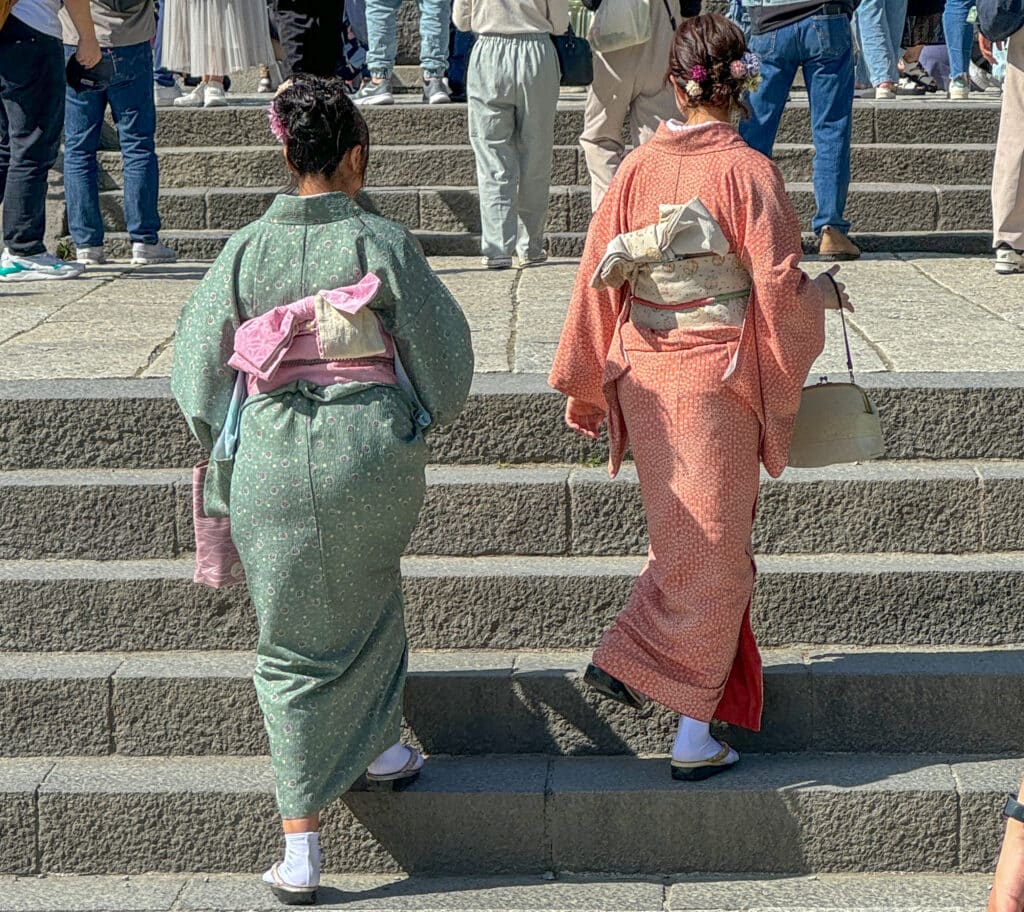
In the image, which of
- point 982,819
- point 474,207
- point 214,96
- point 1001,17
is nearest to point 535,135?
point 474,207

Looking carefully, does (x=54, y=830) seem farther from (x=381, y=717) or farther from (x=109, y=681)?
(x=381, y=717)

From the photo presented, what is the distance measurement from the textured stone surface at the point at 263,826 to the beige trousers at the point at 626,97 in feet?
12.6

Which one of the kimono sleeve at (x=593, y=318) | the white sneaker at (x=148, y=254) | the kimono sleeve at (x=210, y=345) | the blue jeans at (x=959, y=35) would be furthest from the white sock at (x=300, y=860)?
the blue jeans at (x=959, y=35)

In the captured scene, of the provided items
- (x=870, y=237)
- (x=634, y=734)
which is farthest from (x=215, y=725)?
(x=870, y=237)

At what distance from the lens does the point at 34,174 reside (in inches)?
272

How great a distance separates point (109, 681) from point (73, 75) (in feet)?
12.4

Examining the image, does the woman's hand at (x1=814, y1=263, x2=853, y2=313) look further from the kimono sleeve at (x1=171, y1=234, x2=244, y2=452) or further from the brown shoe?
the brown shoe

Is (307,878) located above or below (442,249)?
below

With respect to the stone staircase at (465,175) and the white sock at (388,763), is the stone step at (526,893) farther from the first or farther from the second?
the stone staircase at (465,175)

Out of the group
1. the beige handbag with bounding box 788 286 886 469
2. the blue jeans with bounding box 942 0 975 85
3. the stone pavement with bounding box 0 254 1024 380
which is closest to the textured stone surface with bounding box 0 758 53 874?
the stone pavement with bounding box 0 254 1024 380

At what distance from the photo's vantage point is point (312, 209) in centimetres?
362

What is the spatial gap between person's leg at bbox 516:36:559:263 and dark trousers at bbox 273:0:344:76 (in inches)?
62.8

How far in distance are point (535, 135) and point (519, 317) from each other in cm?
136

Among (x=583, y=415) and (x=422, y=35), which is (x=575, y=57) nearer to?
(x=422, y=35)
